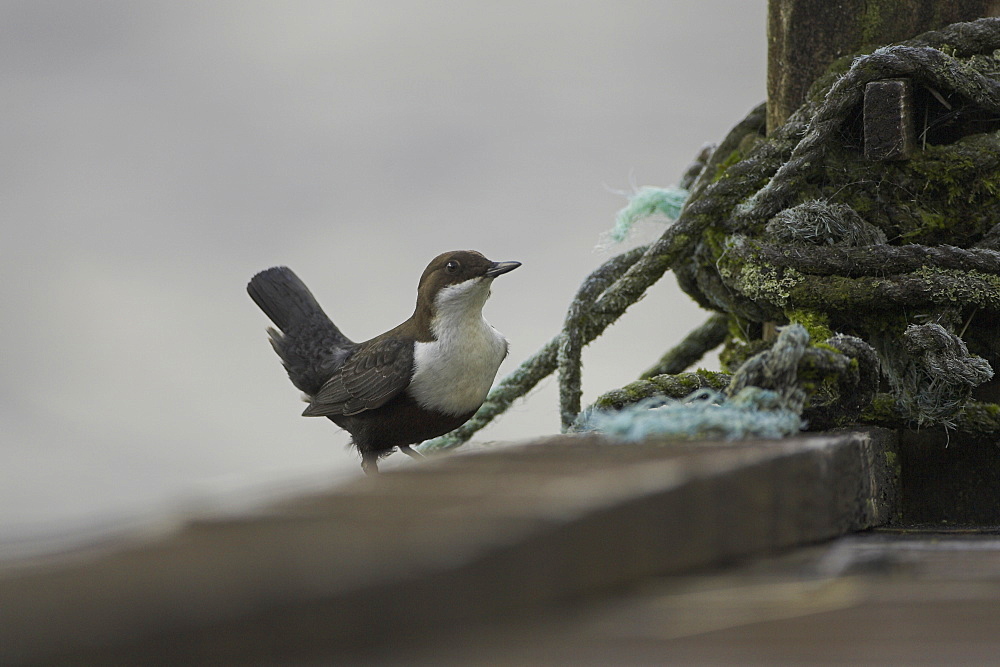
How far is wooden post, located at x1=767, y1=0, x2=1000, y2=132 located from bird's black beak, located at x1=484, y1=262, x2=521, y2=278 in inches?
27.5

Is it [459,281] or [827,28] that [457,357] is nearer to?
[459,281]

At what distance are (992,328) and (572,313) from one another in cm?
89

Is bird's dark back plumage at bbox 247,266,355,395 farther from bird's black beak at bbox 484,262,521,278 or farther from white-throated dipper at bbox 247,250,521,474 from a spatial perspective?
bird's black beak at bbox 484,262,521,278

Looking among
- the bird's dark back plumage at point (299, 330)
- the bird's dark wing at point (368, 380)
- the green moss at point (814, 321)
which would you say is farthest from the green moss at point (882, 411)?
the bird's dark back plumage at point (299, 330)

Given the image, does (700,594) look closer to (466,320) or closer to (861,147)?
(861,147)

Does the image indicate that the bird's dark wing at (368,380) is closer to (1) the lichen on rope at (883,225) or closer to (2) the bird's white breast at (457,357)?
(2) the bird's white breast at (457,357)

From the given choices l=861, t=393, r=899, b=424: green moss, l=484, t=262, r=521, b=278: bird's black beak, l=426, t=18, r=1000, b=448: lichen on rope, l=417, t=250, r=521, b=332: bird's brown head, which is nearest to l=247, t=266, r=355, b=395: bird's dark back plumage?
l=417, t=250, r=521, b=332: bird's brown head

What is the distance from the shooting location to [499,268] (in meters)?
2.76

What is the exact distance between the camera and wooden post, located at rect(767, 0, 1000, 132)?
2344 mm

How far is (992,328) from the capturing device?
2.19 meters

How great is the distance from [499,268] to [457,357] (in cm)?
27

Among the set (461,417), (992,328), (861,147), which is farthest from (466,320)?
(992,328)

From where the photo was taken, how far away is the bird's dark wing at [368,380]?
2.67 m

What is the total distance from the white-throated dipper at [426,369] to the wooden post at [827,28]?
30.1 inches
